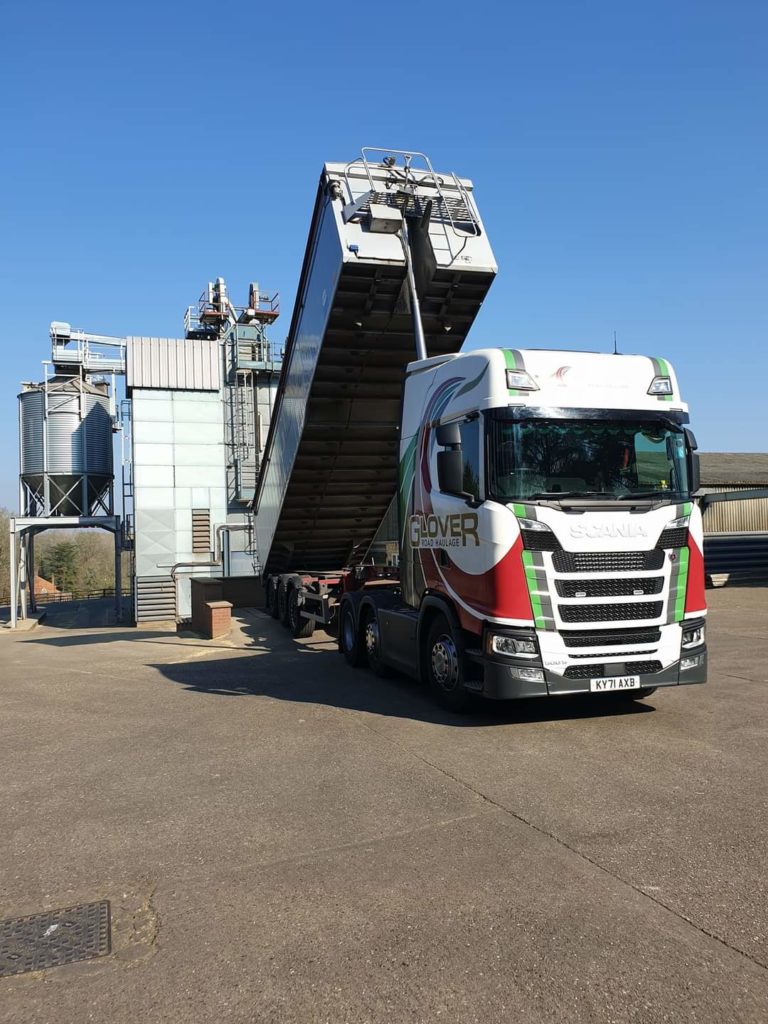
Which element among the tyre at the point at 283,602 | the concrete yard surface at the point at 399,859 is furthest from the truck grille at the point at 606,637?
the tyre at the point at 283,602

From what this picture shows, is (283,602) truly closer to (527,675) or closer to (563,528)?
(527,675)

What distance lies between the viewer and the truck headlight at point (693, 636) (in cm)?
721

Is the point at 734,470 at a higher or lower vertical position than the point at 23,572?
higher

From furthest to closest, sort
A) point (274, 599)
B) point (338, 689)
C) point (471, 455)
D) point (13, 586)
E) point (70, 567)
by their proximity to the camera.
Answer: point (70, 567), point (13, 586), point (274, 599), point (338, 689), point (471, 455)

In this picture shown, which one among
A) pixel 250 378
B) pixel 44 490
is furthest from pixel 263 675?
pixel 250 378

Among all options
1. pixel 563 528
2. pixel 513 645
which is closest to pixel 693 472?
pixel 563 528

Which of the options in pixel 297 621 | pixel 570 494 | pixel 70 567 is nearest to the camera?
pixel 570 494

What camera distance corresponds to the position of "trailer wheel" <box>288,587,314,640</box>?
14578 millimetres

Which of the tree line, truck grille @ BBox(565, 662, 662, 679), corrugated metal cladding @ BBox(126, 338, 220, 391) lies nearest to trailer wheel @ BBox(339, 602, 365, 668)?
truck grille @ BBox(565, 662, 662, 679)

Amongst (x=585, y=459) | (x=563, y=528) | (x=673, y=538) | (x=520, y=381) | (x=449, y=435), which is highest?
(x=520, y=381)

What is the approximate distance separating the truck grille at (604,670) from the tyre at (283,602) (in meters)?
9.43

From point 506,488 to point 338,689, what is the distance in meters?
3.86

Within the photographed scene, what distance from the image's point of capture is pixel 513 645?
677 centimetres

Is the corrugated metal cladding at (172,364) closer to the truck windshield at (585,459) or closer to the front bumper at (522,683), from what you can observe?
the truck windshield at (585,459)
